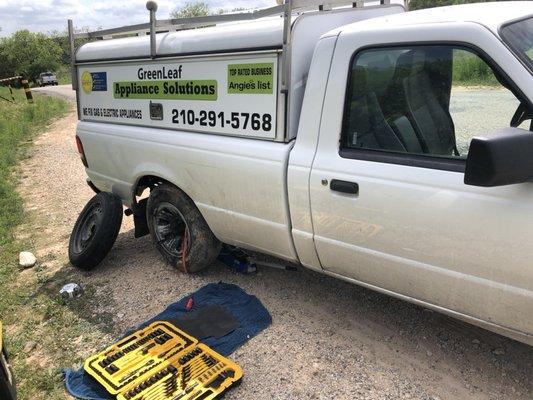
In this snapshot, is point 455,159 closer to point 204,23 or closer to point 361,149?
point 361,149

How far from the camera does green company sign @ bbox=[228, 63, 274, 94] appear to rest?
9.94 feet

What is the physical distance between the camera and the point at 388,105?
267 centimetres

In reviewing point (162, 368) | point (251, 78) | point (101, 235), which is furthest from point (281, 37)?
point (101, 235)

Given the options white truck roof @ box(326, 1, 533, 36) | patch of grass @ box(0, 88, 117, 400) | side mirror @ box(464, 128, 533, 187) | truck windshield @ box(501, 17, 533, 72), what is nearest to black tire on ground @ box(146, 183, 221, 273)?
patch of grass @ box(0, 88, 117, 400)

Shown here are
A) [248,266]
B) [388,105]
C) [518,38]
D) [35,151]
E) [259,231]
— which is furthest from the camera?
[35,151]

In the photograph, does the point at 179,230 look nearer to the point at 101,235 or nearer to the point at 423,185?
the point at 101,235

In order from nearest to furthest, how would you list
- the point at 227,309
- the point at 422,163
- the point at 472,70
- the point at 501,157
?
the point at 501,157
the point at 472,70
the point at 422,163
the point at 227,309

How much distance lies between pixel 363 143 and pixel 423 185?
0.45 metres

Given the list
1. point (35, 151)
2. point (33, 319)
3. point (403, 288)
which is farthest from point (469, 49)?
point (35, 151)

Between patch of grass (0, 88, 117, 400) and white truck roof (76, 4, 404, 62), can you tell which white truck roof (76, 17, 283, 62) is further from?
patch of grass (0, 88, 117, 400)

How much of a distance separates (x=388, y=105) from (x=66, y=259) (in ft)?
11.4

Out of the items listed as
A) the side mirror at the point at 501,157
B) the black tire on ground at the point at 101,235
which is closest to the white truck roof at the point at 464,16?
the side mirror at the point at 501,157

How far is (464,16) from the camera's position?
236 cm

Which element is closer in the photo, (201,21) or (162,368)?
(162,368)
